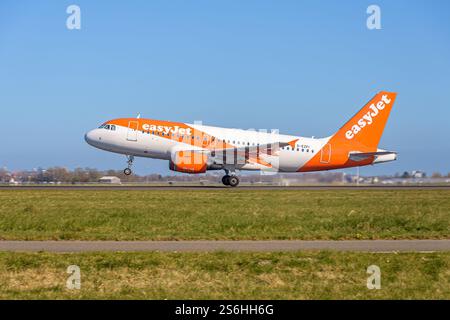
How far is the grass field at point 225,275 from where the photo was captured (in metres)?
13.7

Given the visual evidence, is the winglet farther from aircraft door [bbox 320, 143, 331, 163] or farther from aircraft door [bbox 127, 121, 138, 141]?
aircraft door [bbox 127, 121, 138, 141]

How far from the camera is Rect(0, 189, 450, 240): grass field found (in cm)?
2295

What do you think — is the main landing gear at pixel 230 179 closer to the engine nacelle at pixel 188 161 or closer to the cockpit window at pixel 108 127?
the engine nacelle at pixel 188 161

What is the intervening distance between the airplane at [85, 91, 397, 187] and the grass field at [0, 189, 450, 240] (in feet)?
47.9

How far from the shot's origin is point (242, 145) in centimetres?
5472

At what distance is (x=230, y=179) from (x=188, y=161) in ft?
15.4

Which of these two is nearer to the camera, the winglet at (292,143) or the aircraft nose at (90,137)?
the aircraft nose at (90,137)

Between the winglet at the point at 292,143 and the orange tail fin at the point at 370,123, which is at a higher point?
the orange tail fin at the point at 370,123

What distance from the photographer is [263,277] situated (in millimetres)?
15250

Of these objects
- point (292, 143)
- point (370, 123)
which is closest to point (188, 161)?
point (292, 143)

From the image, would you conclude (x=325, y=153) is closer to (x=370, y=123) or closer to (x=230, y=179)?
(x=370, y=123)

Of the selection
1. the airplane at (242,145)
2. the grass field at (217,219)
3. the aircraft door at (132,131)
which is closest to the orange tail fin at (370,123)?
the airplane at (242,145)

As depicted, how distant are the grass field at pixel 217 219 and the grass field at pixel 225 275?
5.20m

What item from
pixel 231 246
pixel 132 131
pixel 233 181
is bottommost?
pixel 231 246
